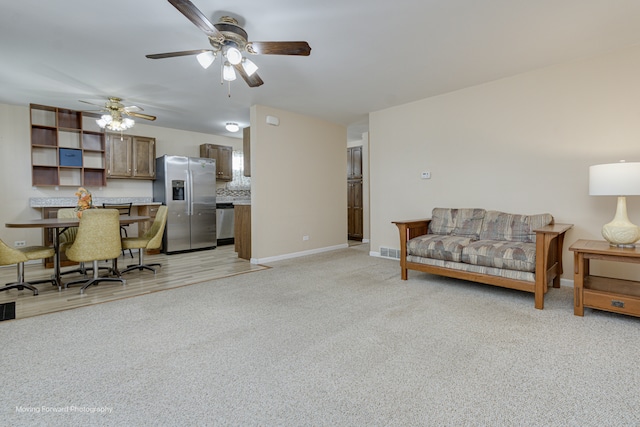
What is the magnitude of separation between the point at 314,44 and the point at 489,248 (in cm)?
272

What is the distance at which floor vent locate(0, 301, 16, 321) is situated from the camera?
263 centimetres

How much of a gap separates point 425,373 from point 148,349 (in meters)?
1.82

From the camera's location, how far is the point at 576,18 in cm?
250

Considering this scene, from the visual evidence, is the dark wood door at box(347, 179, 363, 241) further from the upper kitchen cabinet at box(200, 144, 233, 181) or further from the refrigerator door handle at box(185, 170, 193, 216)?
the refrigerator door handle at box(185, 170, 193, 216)

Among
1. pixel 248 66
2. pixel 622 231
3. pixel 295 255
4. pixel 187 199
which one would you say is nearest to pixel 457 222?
pixel 622 231

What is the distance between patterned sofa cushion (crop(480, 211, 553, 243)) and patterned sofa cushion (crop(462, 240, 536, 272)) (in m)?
0.17

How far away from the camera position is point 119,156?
5.72m

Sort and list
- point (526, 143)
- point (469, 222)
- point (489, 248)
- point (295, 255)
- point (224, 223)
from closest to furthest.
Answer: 1. point (489, 248)
2. point (526, 143)
3. point (469, 222)
4. point (295, 255)
5. point (224, 223)

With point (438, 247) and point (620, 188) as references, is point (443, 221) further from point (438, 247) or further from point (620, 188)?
point (620, 188)

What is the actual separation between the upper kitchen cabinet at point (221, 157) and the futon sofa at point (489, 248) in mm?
4741

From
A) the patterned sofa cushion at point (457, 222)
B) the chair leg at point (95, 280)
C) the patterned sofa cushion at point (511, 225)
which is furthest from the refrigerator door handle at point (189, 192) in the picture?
the patterned sofa cushion at point (511, 225)

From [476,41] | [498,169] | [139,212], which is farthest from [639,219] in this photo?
[139,212]

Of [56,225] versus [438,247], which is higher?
[56,225]

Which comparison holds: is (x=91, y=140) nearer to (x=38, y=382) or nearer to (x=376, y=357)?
(x=38, y=382)
